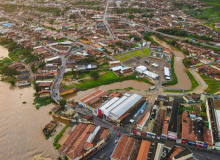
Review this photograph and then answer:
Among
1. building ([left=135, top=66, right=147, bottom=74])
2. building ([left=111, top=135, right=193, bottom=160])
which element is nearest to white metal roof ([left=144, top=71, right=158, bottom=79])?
building ([left=135, top=66, right=147, bottom=74])

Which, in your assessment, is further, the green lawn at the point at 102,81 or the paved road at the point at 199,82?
the green lawn at the point at 102,81

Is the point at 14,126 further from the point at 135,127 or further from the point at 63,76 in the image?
the point at 135,127

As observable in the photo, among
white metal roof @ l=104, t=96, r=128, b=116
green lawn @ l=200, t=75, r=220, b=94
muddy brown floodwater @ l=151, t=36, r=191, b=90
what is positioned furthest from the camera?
muddy brown floodwater @ l=151, t=36, r=191, b=90

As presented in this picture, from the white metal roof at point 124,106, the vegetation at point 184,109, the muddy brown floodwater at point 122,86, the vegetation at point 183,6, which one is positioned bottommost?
the muddy brown floodwater at point 122,86

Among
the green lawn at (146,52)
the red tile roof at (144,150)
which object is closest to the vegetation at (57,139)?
the red tile roof at (144,150)

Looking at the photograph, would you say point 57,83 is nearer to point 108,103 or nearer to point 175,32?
point 108,103

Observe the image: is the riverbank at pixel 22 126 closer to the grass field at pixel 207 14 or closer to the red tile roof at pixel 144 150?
the red tile roof at pixel 144 150

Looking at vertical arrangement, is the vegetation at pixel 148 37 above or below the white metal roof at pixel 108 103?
below

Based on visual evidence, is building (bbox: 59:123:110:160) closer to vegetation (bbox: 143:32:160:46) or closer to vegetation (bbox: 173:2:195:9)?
vegetation (bbox: 143:32:160:46)

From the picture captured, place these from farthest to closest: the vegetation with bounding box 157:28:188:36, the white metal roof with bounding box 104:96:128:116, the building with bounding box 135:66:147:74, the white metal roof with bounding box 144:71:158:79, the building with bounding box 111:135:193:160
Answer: the vegetation with bounding box 157:28:188:36, the building with bounding box 135:66:147:74, the white metal roof with bounding box 144:71:158:79, the white metal roof with bounding box 104:96:128:116, the building with bounding box 111:135:193:160
